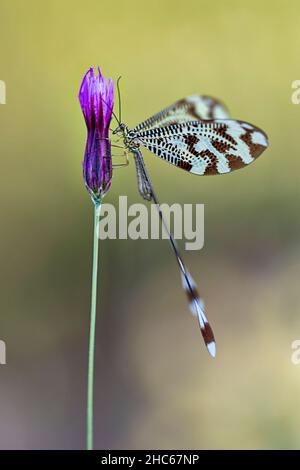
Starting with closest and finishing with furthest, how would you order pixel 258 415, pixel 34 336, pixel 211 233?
pixel 258 415 → pixel 34 336 → pixel 211 233

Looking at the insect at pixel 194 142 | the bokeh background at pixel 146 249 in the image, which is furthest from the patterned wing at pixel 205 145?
the bokeh background at pixel 146 249

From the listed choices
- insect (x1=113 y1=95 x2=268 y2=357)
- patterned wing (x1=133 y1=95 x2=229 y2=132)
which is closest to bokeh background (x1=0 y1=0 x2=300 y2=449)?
insect (x1=113 y1=95 x2=268 y2=357)

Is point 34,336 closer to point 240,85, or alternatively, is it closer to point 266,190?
point 266,190

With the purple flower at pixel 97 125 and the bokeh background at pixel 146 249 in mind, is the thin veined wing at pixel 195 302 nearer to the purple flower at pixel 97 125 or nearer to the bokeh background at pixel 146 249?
the purple flower at pixel 97 125

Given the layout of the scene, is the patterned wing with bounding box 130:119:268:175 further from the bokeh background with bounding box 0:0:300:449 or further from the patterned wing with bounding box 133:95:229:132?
the bokeh background with bounding box 0:0:300:449

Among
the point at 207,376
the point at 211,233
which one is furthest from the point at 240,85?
the point at 207,376

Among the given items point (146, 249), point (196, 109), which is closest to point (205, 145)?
point (196, 109)
